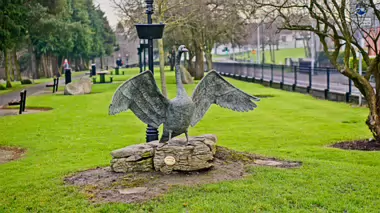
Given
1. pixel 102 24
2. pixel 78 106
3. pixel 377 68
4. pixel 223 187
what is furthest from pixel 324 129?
pixel 102 24

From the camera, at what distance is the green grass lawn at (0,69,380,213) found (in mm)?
7352

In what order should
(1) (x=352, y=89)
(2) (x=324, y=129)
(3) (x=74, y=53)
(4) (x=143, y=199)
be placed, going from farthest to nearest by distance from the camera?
(3) (x=74, y=53)
(1) (x=352, y=89)
(2) (x=324, y=129)
(4) (x=143, y=199)

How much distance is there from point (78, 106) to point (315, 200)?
729 inches

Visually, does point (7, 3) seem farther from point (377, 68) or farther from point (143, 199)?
point (143, 199)

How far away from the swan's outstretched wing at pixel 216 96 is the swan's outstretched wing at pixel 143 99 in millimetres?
616

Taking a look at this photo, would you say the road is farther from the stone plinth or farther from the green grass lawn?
the stone plinth

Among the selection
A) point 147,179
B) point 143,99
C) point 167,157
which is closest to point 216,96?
point 143,99

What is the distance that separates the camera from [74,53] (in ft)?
239

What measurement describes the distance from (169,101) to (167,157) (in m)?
0.92

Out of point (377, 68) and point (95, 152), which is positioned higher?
point (377, 68)

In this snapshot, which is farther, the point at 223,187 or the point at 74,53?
the point at 74,53

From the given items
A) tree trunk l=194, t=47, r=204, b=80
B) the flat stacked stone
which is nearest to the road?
tree trunk l=194, t=47, r=204, b=80

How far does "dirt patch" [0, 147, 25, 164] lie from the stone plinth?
14.8 ft

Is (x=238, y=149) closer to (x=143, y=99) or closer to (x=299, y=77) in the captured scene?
(x=143, y=99)
